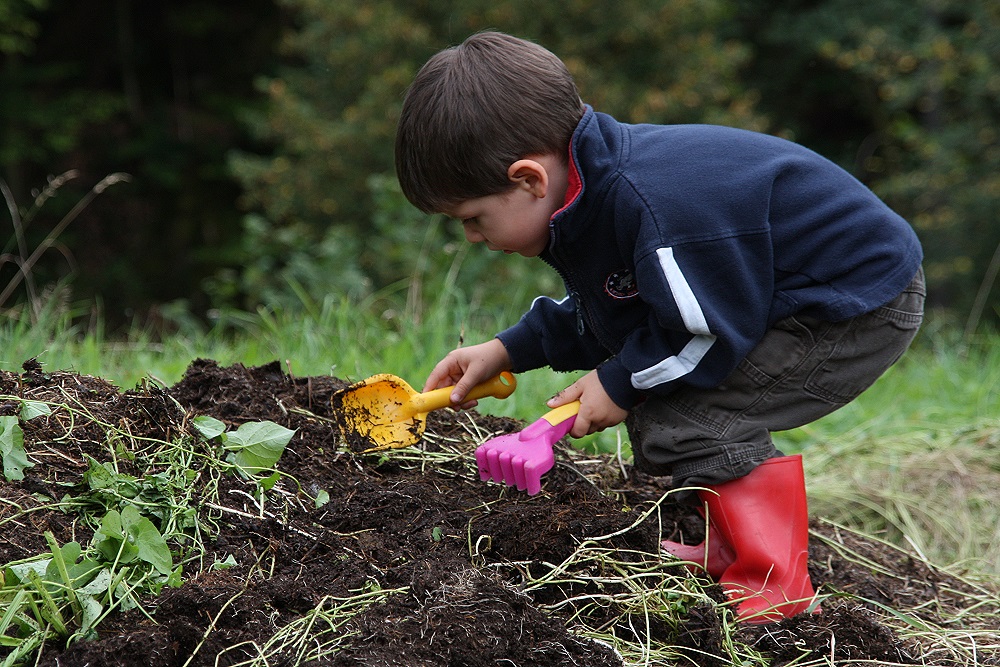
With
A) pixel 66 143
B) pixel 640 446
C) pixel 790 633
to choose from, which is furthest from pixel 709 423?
pixel 66 143

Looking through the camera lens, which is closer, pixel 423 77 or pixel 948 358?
pixel 423 77

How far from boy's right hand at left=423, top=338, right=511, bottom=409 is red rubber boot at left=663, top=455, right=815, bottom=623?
592 millimetres

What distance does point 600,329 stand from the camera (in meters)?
2.15

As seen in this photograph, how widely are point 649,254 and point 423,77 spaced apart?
0.60m

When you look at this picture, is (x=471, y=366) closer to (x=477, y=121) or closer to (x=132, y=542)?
(x=477, y=121)

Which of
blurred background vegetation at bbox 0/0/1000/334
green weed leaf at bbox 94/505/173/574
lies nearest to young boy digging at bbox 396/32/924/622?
green weed leaf at bbox 94/505/173/574

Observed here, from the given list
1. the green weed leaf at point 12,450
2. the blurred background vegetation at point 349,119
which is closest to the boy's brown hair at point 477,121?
the green weed leaf at point 12,450

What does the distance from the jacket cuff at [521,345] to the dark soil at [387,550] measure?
24 centimetres

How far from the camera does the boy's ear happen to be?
6.29ft

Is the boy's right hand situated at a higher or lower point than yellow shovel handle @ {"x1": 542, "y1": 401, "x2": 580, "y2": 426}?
lower

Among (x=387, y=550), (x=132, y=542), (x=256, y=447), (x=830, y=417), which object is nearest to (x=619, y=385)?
(x=387, y=550)

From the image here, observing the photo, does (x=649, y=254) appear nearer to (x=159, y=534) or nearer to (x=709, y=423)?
(x=709, y=423)

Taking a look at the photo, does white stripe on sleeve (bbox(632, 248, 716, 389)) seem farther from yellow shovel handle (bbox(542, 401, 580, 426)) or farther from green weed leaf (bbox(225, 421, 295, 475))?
green weed leaf (bbox(225, 421, 295, 475))

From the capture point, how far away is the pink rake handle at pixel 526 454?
1915mm
